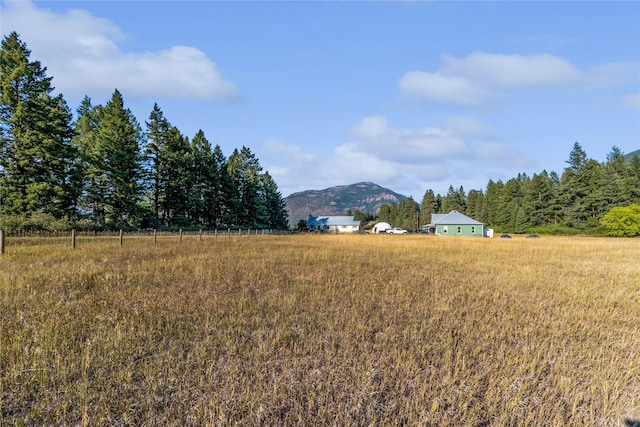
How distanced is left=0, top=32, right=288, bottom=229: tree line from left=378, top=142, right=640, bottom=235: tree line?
6612 centimetres

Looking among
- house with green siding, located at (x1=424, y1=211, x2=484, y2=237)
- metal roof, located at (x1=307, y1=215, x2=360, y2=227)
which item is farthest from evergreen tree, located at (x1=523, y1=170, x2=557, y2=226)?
metal roof, located at (x1=307, y1=215, x2=360, y2=227)

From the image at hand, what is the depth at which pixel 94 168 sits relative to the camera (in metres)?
33.3

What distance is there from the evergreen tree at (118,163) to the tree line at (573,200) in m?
74.6

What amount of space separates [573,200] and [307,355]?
83.9m

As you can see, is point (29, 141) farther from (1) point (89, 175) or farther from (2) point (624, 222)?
(2) point (624, 222)

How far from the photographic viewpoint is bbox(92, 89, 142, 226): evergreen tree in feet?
113

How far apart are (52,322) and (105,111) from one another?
40.3 metres

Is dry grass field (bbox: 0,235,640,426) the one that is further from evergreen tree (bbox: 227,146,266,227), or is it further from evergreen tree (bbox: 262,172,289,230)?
evergreen tree (bbox: 262,172,289,230)

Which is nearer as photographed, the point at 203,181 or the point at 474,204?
the point at 203,181

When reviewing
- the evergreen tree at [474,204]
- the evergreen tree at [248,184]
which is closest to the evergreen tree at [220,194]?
the evergreen tree at [248,184]

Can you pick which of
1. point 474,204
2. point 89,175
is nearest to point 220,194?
point 89,175

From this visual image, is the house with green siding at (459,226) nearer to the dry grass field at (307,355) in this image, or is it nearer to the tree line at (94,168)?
the tree line at (94,168)

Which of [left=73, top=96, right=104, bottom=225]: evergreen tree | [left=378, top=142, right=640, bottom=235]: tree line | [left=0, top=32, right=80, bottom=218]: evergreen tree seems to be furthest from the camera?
[left=378, top=142, right=640, bottom=235]: tree line

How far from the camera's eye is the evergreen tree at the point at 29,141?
84.4 ft
